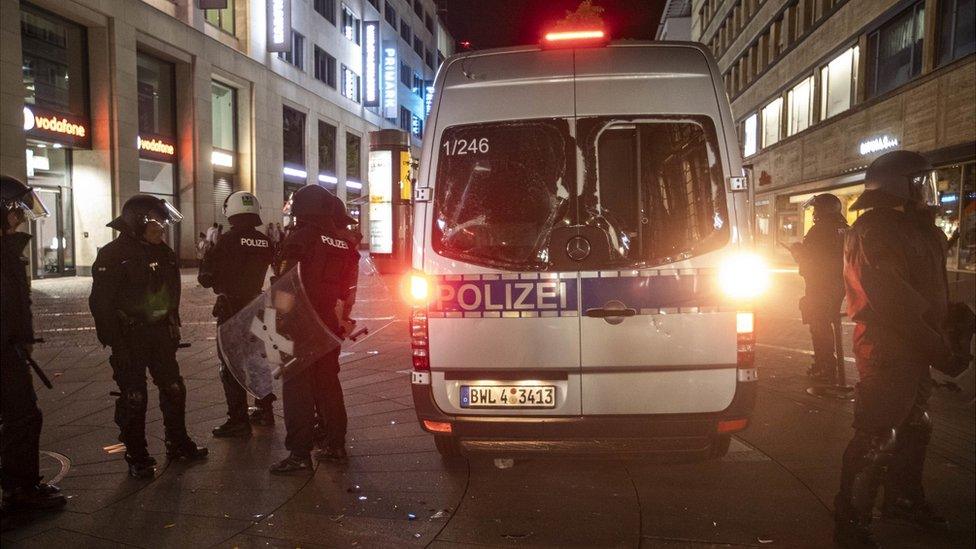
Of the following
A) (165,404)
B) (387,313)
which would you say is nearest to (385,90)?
(387,313)

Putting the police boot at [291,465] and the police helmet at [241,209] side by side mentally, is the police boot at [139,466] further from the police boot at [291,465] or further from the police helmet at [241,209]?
the police helmet at [241,209]

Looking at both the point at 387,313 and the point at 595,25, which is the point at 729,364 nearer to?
the point at 595,25

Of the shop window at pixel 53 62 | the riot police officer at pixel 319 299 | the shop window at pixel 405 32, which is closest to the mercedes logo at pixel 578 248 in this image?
the riot police officer at pixel 319 299

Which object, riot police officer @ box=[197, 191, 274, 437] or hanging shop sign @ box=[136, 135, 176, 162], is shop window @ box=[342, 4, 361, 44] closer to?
hanging shop sign @ box=[136, 135, 176, 162]

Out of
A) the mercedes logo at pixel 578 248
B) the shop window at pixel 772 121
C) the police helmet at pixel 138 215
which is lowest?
the mercedes logo at pixel 578 248

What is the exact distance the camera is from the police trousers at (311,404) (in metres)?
4.59

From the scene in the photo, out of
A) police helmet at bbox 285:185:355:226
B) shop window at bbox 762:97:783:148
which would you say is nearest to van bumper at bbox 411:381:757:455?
police helmet at bbox 285:185:355:226

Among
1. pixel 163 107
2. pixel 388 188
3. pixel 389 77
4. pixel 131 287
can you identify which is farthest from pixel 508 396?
pixel 389 77

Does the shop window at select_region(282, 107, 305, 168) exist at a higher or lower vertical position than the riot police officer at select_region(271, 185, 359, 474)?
higher

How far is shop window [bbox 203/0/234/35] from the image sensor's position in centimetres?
2773

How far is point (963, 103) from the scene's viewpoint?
15.0 metres

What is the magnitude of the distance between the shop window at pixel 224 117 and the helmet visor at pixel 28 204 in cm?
2552

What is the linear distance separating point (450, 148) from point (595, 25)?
47.7 inches

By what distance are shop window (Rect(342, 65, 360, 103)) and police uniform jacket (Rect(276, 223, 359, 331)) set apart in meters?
38.6
